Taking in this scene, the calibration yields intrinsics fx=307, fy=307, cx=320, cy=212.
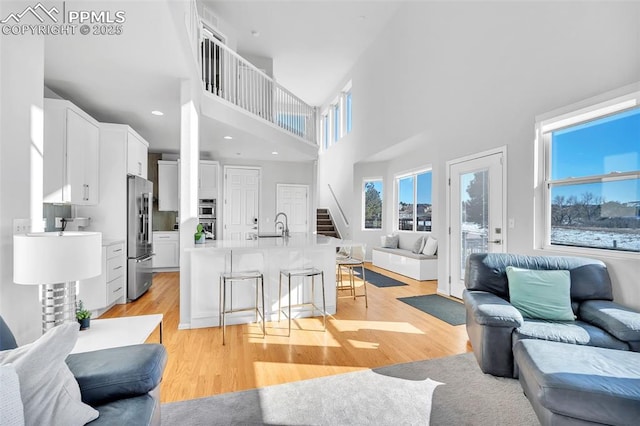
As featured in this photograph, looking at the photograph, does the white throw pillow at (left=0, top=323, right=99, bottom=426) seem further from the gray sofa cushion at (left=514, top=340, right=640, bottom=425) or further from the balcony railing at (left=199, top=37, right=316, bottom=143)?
the balcony railing at (left=199, top=37, right=316, bottom=143)

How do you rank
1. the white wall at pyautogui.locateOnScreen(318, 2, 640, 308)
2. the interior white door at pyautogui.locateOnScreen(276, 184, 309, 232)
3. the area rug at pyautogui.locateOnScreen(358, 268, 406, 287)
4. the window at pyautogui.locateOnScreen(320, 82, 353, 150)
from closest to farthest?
the white wall at pyautogui.locateOnScreen(318, 2, 640, 308) → the area rug at pyautogui.locateOnScreen(358, 268, 406, 287) → the interior white door at pyautogui.locateOnScreen(276, 184, 309, 232) → the window at pyautogui.locateOnScreen(320, 82, 353, 150)

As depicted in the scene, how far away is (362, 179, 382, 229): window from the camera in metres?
8.50

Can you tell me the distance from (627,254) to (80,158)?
5761 millimetres

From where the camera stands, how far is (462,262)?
15.4 ft

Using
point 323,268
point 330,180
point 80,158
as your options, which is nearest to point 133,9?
point 80,158

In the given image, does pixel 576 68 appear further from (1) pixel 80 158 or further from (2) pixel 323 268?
(1) pixel 80 158

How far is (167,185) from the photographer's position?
22.0ft

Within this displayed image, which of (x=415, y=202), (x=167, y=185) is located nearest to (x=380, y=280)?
(x=415, y=202)

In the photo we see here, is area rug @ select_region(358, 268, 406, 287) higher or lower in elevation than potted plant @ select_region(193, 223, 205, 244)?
lower

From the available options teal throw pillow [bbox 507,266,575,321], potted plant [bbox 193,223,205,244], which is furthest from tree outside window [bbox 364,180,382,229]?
teal throw pillow [bbox 507,266,575,321]

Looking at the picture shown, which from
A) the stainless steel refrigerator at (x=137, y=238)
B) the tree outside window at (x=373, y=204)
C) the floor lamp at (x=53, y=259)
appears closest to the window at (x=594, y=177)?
the floor lamp at (x=53, y=259)

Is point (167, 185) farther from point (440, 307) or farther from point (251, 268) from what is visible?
point (440, 307)
